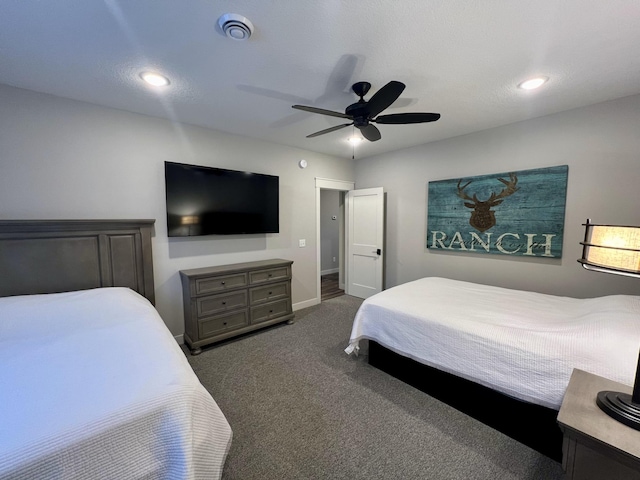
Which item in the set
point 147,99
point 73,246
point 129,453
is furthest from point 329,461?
point 147,99

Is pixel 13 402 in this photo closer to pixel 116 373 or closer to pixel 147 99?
pixel 116 373

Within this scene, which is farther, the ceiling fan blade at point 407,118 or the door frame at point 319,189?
the door frame at point 319,189

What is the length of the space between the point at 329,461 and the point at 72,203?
3.09 meters

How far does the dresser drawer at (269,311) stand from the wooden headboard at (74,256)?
45.9 inches

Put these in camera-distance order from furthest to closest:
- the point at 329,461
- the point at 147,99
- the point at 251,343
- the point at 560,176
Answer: the point at 251,343, the point at 560,176, the point at 147,99, the point at 329,461

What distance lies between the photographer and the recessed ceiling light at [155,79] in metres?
2.04

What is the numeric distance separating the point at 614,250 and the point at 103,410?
2.07 m

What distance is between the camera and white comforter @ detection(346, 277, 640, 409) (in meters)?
1.53

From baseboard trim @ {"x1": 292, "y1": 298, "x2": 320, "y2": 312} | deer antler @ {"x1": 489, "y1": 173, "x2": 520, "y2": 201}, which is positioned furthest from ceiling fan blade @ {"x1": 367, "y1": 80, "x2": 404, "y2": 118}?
baseboard trim @ {"x1": 292, "y1": 298, "x2": 320, "y2": 312}

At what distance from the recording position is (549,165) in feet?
9.59

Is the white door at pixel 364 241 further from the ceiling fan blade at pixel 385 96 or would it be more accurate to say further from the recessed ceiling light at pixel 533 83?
the ceiling fan blade at pixel 385 96

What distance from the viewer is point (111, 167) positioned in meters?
2.65

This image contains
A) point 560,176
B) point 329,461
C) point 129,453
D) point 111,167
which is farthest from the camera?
point 560,176

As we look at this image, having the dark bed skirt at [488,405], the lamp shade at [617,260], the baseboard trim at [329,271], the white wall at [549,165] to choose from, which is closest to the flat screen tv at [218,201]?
the white wall at [549,165]
